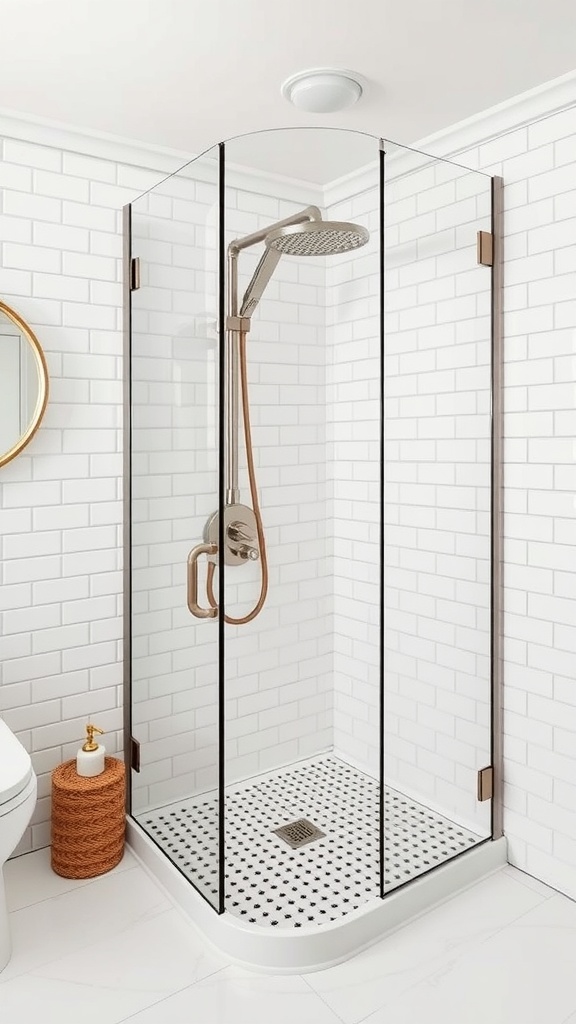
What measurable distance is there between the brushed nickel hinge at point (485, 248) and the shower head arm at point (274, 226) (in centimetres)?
62

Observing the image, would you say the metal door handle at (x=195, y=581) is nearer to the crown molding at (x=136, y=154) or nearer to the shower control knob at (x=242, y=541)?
the shower control knob at (x=242, y=541)

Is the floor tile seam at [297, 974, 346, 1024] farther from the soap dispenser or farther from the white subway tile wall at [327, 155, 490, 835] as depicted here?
the soap dispenser

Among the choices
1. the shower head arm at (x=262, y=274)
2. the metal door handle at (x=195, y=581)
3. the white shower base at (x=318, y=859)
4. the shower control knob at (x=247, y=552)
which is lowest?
the white shower base at (x=318, y=859)

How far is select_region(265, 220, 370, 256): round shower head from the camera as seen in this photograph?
1825 millimetres

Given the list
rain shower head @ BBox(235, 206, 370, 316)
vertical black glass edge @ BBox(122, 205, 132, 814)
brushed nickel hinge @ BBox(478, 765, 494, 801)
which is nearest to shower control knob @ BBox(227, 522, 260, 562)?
rain shower head @ BBox(235, 206, 370, 316)

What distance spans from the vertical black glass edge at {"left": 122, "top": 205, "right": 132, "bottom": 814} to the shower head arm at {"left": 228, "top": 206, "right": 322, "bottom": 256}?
73 cm

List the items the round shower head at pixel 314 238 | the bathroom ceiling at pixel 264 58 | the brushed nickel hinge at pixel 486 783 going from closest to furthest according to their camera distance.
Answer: the bathroom ceiling at pixel 264 58 < the round shower head at pixel 314 238 < the brushed nickel hinge at pixel 486 783

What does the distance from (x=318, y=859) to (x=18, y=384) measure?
167cm

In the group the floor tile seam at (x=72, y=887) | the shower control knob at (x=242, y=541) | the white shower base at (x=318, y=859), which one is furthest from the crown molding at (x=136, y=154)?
the floor tile seam at (x=72, y=887)

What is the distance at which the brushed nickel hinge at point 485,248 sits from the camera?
2219 mm

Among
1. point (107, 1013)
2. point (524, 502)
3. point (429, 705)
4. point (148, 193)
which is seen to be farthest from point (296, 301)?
point (107, 1013)

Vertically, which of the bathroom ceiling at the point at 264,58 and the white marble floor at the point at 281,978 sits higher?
the bathroom ceiling at the point at 264,58

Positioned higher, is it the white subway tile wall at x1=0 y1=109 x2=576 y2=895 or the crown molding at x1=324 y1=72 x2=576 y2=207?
the crown molding at x1=324 y1=72 x2=576 y2=207

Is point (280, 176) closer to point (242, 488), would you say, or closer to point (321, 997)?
point (242, 488)
